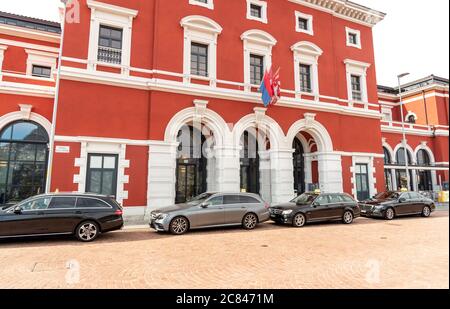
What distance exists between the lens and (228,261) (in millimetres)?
6680

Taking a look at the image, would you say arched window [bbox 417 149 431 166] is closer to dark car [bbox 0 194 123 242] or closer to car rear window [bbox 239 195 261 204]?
car rear window [bbox 239 195 261 204]

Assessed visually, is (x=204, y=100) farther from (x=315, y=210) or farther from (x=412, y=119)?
(x=412, y=119)

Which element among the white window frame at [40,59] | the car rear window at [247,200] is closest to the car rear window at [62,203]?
the car rear window at [247,200]

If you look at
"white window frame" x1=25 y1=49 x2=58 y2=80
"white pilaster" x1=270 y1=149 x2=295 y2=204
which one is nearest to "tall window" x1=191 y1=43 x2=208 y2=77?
"white pilaster" x1=270 y1=149 x2=295 y2=204

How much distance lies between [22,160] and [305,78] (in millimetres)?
18506

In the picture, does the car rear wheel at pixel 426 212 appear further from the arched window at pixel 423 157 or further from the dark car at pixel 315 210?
the arched window at pixel 423 157

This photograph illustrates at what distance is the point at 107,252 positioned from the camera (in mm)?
7707

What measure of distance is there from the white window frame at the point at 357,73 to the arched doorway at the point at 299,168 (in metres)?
5.13

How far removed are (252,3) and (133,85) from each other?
33.6ft

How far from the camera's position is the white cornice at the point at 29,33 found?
18.4 metres

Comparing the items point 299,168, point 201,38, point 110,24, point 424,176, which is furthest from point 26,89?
point 424,176

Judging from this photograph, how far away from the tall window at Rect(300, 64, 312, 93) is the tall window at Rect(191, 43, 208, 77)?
713 cm
